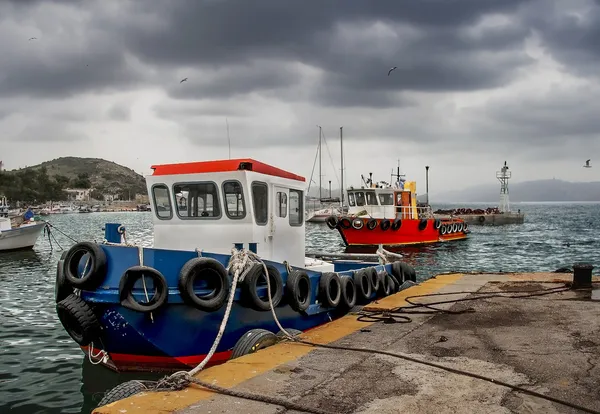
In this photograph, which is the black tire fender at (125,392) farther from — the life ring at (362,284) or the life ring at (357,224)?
the life ring at (357,224)

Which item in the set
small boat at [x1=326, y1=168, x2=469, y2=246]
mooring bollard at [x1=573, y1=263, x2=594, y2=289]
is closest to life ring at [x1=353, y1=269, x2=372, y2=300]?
mooring bollard at [x1=573, y1=263, x2=594, y2=289]

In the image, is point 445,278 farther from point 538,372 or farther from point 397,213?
point 397,213

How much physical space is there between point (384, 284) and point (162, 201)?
5.18m

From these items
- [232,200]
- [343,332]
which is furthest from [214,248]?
[343,332]

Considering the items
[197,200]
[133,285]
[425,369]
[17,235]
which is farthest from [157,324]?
[17,235]

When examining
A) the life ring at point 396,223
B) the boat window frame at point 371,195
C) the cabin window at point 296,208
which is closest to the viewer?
the cabin window at point 296,208

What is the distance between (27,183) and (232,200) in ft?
528

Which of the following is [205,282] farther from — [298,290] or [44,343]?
[44,343]

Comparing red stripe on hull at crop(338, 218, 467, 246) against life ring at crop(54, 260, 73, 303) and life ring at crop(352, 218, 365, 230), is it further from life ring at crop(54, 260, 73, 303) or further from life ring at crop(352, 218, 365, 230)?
life ring at crop(54, 260, 73, 303)

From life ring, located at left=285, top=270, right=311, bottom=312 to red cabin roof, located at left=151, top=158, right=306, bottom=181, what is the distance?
5.79 ft

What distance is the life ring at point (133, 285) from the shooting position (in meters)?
6.50

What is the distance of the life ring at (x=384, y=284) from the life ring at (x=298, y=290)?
3.29 m

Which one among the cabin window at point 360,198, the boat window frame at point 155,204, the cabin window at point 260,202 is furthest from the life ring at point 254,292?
the cabin window at point 360,198

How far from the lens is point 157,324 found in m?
6.87
